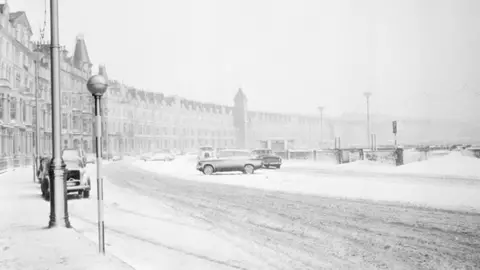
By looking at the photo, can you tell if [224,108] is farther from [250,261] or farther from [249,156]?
[250,261]

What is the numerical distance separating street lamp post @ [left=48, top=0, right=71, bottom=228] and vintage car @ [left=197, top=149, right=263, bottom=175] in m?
17.6

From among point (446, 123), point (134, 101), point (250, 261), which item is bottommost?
point (250, 261)

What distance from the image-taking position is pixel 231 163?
26203 mm

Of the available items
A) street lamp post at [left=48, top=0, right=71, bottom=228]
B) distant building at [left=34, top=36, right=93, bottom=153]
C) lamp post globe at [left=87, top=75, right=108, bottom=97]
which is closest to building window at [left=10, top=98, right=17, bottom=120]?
distant building at [left=34, top=36, right=93, bottom=153]

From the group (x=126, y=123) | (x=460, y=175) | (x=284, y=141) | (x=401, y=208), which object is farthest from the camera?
(x=126, y=123)

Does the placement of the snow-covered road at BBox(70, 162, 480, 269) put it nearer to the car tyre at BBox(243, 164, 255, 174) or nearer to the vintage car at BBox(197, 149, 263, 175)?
the vintage car at BBox(197, 149, 263, 175)

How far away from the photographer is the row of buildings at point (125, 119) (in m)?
34.5

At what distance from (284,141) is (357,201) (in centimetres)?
3576

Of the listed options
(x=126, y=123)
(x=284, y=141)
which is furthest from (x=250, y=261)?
(x=126, y=123)

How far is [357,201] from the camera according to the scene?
12516 millimetres

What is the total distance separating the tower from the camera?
9636 centimetres

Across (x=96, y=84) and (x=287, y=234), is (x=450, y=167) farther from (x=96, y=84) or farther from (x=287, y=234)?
(x=96, y=84)

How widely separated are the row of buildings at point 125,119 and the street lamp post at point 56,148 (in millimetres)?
9176

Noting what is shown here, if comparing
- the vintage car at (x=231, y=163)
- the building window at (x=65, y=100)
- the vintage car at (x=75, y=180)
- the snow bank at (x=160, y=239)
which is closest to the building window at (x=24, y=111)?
the building window at (x=65, y=100)
